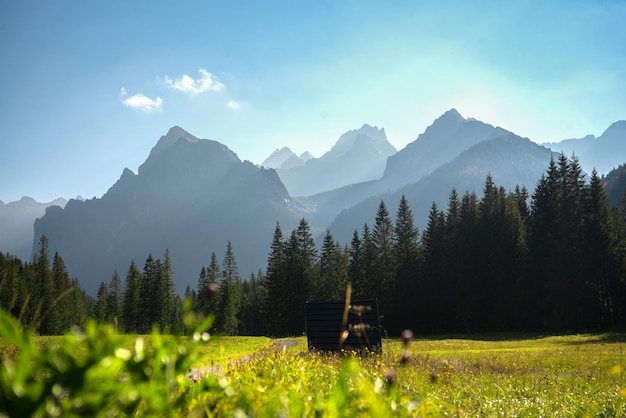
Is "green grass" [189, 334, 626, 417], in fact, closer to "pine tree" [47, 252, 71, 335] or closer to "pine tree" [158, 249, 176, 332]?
"pine tree" [158, 249, 176, 332]

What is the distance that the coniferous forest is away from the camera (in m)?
43.2

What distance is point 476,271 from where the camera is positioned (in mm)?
52594

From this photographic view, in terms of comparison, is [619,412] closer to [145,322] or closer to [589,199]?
[589,199]

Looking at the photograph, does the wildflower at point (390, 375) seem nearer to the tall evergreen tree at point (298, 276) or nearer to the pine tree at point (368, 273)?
the pine tree at point (368, 273)

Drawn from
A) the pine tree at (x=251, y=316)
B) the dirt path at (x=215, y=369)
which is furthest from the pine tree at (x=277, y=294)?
the dirt path at (x=215, y=369)

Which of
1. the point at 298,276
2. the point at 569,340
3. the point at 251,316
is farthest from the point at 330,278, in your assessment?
the point at 569,340

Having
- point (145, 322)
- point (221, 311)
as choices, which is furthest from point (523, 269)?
point (145, 322)

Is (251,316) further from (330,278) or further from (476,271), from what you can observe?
(476,271)

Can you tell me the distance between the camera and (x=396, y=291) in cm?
5578

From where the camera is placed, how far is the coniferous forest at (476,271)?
43.2 meters

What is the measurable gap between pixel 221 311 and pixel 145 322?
1371cm

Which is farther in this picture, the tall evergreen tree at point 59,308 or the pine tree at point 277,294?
the tall evergreen tree at point 59,308

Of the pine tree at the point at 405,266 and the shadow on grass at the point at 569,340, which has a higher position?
the pine tree at the point at 405,266

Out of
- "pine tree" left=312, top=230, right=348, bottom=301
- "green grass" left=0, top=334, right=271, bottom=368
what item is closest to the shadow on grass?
"green grass" left=0, top=334, right=271, bottom=368
